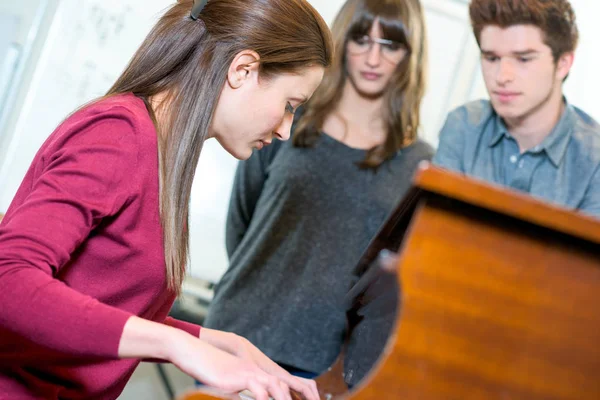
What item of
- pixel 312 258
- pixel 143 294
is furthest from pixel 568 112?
pixel 143 294

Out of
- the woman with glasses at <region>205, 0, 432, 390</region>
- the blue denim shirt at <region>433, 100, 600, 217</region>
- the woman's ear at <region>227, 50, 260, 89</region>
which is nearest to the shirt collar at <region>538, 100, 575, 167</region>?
the blue denim shirt at <region>433, 100, 600, 217</region>

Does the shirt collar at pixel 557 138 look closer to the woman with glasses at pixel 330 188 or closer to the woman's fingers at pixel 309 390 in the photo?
the woman with glasses at pixel 330 188

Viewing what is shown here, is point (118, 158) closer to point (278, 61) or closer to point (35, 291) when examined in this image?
point (35, 291)

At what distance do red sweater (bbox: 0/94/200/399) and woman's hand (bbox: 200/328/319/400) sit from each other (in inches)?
5.8

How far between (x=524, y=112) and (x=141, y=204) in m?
1.10

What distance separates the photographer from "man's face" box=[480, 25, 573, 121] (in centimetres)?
174

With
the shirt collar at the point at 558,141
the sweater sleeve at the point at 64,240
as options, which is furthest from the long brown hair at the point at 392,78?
the sweater sleeve at the point at 64,240

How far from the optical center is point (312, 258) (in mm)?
1994

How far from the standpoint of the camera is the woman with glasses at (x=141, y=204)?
808mm

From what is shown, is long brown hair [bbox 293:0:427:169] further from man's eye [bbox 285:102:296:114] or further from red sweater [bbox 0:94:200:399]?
red sweater [bbox 0:94:200:399]

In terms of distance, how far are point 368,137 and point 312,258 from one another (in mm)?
413

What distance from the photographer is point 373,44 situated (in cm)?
209

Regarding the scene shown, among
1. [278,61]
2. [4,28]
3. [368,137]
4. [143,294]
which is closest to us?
[143,294]

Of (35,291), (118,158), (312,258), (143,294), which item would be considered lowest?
(312,258)
